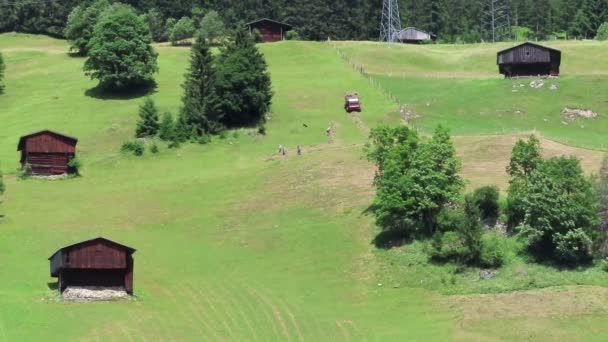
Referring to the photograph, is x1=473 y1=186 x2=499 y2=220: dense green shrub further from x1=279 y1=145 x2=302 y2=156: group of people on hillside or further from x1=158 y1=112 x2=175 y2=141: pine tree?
x1=158 y1=112 x2=175 y2=141: pine tree

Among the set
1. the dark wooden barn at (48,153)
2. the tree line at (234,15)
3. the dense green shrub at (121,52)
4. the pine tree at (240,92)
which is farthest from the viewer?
the tree line at (234,15)

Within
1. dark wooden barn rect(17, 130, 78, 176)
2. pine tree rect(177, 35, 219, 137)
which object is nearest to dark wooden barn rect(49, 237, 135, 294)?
dark wooden barn rect(17, 130, 78, 176)

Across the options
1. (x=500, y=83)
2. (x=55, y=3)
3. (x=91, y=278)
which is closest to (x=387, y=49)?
(x=500, y=83)

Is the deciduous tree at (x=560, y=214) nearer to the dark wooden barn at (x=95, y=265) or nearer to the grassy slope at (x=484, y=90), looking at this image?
the dark wooden barn at (x=95, y=265)

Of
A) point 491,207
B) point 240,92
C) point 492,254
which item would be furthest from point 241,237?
point 240,92

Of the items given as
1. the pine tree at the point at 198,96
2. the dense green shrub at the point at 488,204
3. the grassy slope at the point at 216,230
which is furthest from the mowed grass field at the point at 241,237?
the dense green shrub at the point at 488,204

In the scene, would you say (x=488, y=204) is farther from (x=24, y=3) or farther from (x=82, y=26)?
(x=24, y=3)
